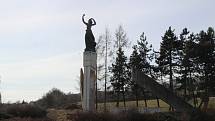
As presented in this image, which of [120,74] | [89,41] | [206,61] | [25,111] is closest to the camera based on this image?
[25,111]

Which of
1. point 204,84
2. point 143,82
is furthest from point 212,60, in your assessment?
point 143,82

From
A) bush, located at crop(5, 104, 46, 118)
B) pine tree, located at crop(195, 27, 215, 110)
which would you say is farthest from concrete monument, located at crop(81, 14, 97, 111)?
pine tree, located at crop(195, 27, 215, 110)

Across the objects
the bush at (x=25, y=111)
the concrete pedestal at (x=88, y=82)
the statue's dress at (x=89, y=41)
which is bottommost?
the bush at (x=25, y=111)

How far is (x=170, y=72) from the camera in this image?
4575 cm

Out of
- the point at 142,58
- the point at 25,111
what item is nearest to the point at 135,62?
the point at 142,58

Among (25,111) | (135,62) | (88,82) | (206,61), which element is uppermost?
(135,62)

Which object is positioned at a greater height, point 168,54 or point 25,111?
point 168,54

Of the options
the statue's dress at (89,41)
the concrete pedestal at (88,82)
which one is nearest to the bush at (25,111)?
the concrete pedestal at (88,82)

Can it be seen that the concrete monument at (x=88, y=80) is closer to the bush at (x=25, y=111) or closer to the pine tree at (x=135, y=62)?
the bush at (x=25, y=111)

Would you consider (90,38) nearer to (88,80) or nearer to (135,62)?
(88,80)

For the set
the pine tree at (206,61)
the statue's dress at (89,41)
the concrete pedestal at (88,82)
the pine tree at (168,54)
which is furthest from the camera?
the pine tree at (168,54)

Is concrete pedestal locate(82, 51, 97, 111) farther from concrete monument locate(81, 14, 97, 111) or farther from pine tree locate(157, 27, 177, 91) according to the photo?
pine tree locate(157, 27, 177, 91)

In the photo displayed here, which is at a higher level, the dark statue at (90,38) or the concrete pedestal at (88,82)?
the dark statue at (90,38)

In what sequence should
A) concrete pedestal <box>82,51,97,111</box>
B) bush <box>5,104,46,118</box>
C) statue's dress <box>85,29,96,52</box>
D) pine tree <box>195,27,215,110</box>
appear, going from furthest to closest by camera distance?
pine tree <box>195,27,215,110</box> < statue's dress <box>85,29,96,52</box> < concrete pedestal <box>82,51,97,111</box> < bush <box>5,104,46,118</box>
